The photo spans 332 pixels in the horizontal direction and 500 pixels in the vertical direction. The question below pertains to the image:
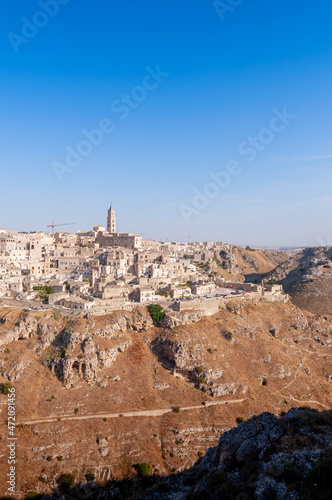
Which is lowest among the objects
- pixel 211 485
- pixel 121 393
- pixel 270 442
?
pixel 121 393

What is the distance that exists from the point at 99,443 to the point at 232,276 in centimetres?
6464

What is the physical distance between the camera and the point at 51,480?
95.9 feet

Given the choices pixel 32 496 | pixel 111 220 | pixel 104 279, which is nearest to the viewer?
pixel 32 496

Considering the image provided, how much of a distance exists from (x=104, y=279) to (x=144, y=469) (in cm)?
2970

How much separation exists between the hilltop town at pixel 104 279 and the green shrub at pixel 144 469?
65.1 ft

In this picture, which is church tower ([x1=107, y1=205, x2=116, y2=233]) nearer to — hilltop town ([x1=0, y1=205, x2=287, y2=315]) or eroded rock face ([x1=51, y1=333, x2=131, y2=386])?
hilltop town ([x1=0, y1=205, x2=287, y2=315])

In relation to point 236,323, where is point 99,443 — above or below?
below

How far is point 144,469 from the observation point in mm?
30391

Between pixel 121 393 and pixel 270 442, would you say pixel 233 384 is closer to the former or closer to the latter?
pixel 121 393

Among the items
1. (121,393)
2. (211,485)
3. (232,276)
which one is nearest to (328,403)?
(121,393)

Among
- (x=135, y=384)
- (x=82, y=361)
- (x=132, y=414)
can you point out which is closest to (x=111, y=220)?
(x=82, y=361)

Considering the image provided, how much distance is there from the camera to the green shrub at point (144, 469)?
1188 inches

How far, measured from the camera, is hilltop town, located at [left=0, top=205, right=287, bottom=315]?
49.2 metres

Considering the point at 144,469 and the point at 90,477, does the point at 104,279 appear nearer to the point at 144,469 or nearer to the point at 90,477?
the point at 90,477
